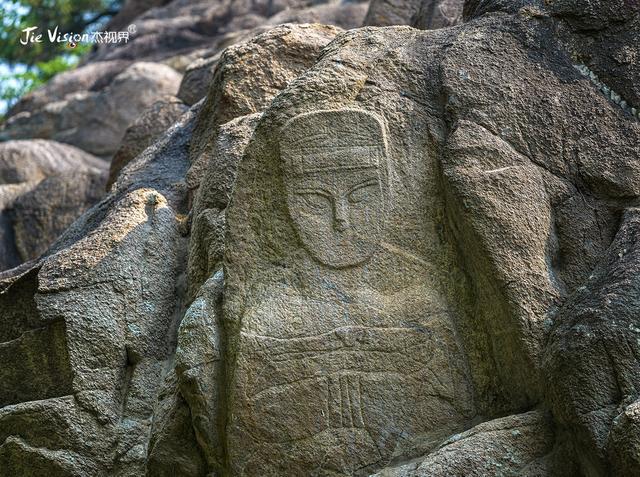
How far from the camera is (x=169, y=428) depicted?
545 centimetres

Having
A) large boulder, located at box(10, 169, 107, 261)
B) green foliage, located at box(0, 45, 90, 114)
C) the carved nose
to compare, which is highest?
green foliage, located at box(0, 45, 90, 114)

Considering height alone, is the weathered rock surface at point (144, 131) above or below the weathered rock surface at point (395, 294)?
above

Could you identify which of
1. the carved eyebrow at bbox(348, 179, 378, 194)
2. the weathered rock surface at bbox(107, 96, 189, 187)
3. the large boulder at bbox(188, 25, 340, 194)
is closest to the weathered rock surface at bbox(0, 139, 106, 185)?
the weathered rock surface at bbox(107, 96, 189, 187)

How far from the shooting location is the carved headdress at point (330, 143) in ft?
17.8

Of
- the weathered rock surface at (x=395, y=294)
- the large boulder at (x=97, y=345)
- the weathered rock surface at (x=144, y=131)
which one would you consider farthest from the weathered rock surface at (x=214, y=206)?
the weathered rock surface at (x=144, y=131)

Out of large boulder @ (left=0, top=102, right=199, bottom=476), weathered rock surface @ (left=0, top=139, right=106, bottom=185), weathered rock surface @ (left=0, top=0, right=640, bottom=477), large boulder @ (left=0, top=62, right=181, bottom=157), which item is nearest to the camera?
weathered rock surface @ (left=0, top=0, right=640, bottom=477)

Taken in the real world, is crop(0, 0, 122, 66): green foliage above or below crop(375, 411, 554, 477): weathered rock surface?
above

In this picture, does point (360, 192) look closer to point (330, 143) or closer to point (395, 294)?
point (330, 143)

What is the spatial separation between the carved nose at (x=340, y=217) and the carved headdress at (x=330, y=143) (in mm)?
170

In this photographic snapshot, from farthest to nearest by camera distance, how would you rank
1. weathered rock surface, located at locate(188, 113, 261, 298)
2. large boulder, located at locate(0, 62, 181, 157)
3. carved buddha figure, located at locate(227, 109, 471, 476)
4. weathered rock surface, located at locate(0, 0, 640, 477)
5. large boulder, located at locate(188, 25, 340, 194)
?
large boulder, located at locate(0, 62, 181, 157)
large boulder, located at locate(188, 25, 340, 194)
weathered rock surface, located at locate(188, 113, 261, 298)
carved buddha figure, located at locate(227, 109, 471, 476)
weathered rock surface, located at locate(0, 0, 640, 477)

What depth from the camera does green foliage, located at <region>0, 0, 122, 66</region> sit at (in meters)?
17.3

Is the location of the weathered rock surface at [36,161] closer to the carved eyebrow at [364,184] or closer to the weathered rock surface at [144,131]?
the weathered rock surface at [144,131]

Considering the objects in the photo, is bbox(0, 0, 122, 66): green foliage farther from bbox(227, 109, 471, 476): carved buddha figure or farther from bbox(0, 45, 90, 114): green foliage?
bbox(227, 109, 471, 476): carved buddha figure

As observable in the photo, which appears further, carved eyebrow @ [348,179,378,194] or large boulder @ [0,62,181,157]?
large boulder @ [0,62,181,157]
